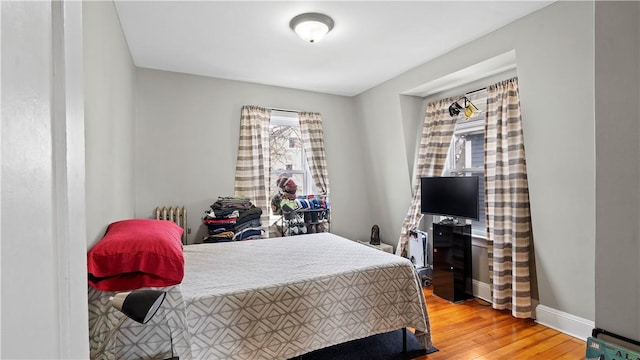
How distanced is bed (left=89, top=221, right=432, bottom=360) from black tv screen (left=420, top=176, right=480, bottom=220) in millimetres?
1232

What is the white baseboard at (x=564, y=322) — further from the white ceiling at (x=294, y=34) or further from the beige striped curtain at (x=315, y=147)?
the beige striped curtain at (x=315, y=147)

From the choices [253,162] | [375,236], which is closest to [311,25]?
[253,162]

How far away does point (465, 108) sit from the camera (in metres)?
3.39

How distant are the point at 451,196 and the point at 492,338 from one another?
4.75 ft

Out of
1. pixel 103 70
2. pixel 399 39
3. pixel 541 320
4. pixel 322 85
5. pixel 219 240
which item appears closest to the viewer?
pixel 103 70

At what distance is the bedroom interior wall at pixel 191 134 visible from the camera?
3689 millimetres

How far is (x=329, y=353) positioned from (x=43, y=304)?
2353mm

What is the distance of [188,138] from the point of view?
392 cm

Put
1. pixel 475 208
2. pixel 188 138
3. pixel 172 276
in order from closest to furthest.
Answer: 1. pixel 172 276
2. pixel 475 208
3. pixel 188 138

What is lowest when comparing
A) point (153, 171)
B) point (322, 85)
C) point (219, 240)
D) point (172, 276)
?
point (219, 240)

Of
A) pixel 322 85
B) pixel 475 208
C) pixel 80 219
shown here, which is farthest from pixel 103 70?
pixel 475 208

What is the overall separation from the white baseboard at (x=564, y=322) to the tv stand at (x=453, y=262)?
74cm

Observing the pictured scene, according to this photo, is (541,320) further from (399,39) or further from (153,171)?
(153,171)

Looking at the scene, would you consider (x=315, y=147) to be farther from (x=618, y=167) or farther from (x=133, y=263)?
(x=618, y=167)
